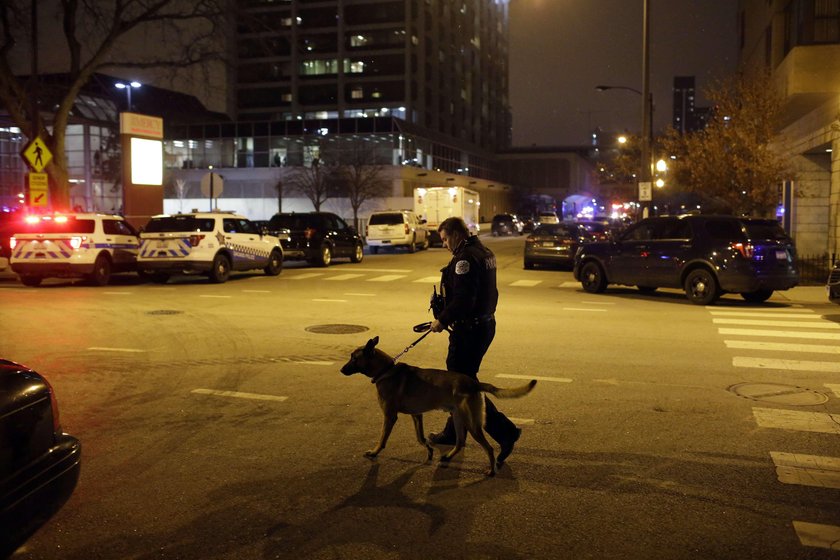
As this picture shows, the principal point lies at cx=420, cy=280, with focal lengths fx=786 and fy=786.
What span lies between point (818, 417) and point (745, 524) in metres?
2.88

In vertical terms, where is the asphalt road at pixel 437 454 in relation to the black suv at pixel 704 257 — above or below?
below

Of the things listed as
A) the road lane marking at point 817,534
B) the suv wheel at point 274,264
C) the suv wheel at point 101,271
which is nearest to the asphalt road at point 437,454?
the road lane marking at point 817,534

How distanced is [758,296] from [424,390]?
12988mm

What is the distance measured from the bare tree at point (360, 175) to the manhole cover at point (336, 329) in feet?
157

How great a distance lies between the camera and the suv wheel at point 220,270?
65.5 ft

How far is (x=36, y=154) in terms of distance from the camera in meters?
21.9

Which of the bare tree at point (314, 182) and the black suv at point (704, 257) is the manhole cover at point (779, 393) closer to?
the black suv at point (704, 257)

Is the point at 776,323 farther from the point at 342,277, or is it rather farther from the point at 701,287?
the point at 342,277

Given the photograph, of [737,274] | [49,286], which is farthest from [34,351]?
[737,274]

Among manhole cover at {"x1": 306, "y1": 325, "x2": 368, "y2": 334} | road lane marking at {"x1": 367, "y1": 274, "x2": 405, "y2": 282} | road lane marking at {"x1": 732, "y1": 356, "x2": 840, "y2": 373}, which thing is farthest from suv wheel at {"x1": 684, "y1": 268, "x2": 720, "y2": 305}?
road lane marking at {"x1": 367, "y1": 274, "x2": 405, "y2": 282}

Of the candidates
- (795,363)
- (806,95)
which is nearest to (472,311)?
(795,363)

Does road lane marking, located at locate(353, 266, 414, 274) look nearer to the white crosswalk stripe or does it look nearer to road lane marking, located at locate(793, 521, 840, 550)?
the white crosswalk stripe

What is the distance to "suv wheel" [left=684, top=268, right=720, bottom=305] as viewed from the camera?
15.6 metres

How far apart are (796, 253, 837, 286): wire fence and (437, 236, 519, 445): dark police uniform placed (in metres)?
14.6
